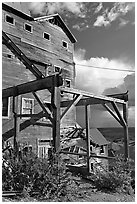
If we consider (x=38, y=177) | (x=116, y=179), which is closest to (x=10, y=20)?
(x=38, y=177)

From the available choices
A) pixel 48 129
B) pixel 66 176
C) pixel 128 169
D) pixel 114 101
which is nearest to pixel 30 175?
pixel 66 176

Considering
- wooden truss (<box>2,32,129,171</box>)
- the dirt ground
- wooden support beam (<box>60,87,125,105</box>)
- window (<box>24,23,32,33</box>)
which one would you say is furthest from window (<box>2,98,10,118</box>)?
the dirt ground

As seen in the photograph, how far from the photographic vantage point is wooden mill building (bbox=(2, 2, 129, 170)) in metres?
8.38

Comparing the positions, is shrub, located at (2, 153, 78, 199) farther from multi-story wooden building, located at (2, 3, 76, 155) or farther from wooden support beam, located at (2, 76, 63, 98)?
multi-story wooden building, located at (2, 3, 76, 155)

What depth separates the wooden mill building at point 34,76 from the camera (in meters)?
8.38

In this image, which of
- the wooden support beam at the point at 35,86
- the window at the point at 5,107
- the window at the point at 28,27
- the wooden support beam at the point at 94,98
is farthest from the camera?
the window at the point at 28,27

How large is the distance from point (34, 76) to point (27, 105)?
183cm

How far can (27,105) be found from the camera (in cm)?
1205

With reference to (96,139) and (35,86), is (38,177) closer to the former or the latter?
(35,86)

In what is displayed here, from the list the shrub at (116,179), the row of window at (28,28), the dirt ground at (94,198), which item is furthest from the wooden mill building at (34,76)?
the dirt ground at (94,198)

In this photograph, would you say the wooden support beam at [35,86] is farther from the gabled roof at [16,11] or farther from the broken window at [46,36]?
the broken window at [46,36]

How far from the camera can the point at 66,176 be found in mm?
4754

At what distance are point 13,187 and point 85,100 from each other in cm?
542

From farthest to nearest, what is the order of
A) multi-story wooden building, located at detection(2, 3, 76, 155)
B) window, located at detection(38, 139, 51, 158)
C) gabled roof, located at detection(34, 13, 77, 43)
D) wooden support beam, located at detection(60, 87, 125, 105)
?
gabled roof, located at detection(34, 13, 77, 43), window, located at detection(38, 139, 51, 158), multi-story wooden building, located at detection(2, 3, 76, 155), wooden support beam, located at detection(60, 87, 125, 105)
